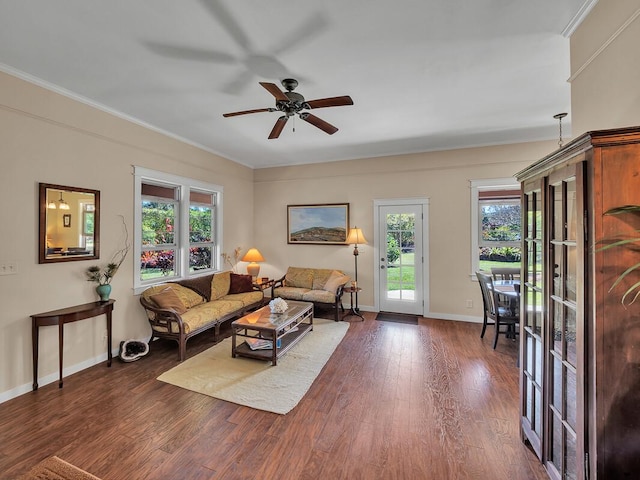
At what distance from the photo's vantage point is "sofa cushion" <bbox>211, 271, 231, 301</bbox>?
179 inches

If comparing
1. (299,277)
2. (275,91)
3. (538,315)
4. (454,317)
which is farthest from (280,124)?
(454,317)

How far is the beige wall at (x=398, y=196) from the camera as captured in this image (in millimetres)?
4699

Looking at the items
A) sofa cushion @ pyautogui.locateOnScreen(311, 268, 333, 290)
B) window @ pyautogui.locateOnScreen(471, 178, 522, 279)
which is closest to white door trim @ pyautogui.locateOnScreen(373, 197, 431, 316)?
window @ pyautogui.locateOnScreen(471, 178, 522, 279)

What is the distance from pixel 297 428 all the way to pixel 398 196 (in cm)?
402

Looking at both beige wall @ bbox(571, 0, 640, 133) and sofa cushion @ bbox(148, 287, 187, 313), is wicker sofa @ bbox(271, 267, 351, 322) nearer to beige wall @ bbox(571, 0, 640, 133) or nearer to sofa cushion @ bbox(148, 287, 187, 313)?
sofa cushion @ bbox(148, 287, 187, 313)

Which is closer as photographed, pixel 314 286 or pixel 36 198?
pixel 36 198

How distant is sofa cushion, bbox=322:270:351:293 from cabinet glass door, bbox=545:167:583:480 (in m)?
3.43

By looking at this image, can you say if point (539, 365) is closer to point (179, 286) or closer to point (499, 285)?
point (499, 285)

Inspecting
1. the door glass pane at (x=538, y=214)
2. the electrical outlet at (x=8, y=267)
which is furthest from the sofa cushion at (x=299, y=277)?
the door glass pane at (x=538, y=214)

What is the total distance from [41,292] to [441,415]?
3850 millimetres

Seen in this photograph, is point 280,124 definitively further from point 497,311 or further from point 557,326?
point 497,311

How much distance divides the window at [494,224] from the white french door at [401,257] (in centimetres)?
82

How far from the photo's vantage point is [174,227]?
14.5ft

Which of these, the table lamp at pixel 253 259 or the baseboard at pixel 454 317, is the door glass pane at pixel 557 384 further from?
the table lamp at pixel 253 259
